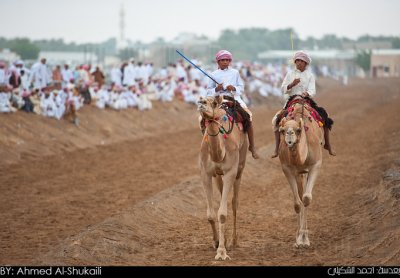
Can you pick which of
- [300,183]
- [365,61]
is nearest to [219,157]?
[300,183]

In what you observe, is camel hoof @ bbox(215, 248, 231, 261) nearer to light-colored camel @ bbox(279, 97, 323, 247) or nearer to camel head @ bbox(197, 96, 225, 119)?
light-colored camel @ bbox(279, 97, 323, 247)

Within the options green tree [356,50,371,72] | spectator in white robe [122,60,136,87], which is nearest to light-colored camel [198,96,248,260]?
spectator in white robe [122,60,136,87]

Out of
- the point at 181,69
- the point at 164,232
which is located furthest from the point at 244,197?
the point at 181,69

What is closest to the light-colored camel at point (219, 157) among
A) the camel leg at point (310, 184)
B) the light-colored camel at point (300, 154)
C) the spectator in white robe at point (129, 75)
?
the light-colored camel at point (300, 154)

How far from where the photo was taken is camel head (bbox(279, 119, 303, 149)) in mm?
12484

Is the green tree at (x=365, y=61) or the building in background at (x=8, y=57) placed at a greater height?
the building in background at (x=8, y=57)

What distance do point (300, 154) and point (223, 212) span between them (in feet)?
5.39

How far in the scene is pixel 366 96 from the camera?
6003 centimetres

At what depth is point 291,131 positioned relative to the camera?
12.5 meters

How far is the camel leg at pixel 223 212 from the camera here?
463 inches

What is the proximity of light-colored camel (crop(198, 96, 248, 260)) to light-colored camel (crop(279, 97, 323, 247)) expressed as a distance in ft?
2.68

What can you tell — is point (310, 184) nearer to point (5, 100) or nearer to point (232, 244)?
point (232, 244)

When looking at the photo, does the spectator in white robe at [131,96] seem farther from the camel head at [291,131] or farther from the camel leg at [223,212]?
the camel leg at [223,212]

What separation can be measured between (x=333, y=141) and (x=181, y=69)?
61.9 ft
